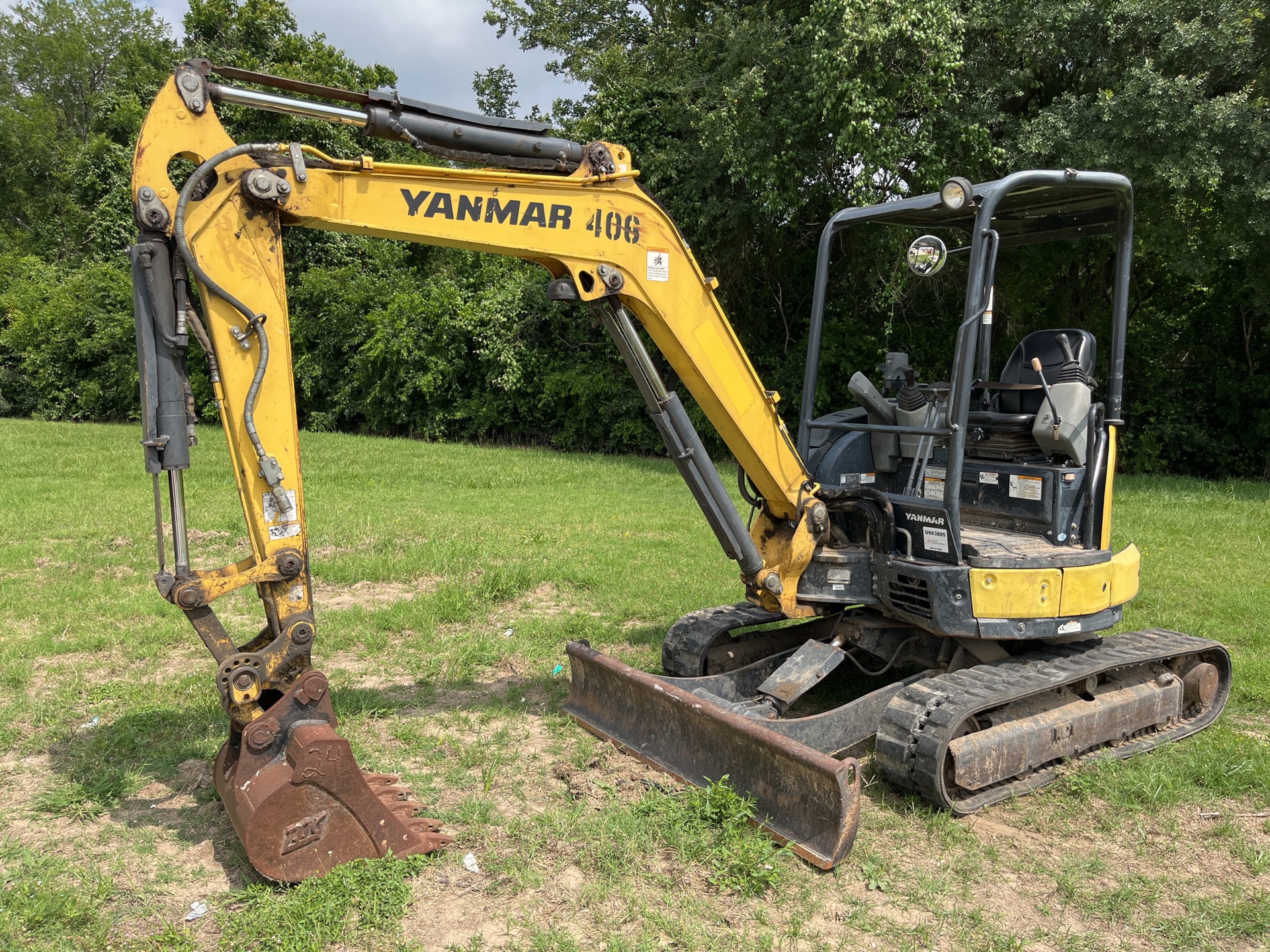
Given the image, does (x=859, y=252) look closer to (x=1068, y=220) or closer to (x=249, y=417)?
(x=1068, y=220)

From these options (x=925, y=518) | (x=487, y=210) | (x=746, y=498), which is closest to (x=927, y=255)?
(x=925, y=518)

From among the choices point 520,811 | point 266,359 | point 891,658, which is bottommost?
point 520,811

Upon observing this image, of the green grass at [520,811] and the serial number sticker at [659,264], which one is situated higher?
the serial number sticker at [659,264]

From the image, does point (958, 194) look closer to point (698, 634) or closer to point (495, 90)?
point (698, 634)

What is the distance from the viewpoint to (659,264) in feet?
15.6

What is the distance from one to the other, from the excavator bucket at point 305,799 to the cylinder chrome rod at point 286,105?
2.32 metres

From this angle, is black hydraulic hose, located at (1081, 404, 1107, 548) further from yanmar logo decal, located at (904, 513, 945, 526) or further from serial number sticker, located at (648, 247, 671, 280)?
serial number sticker, located at (648, 247, 671, 280)

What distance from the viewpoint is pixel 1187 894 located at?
153 inches

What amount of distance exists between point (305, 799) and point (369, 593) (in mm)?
4553

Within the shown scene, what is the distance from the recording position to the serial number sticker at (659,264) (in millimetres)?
4727

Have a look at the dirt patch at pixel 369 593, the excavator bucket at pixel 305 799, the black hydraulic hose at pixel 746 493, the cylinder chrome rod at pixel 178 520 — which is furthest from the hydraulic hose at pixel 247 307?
the dirt patch at pixel 369 593

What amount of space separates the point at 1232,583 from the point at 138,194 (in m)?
9.15

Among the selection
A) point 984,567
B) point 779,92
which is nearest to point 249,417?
point 984,567

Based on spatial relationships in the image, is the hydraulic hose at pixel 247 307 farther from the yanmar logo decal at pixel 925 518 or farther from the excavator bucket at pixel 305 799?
the yanmar logo decal at pixel 925 518
